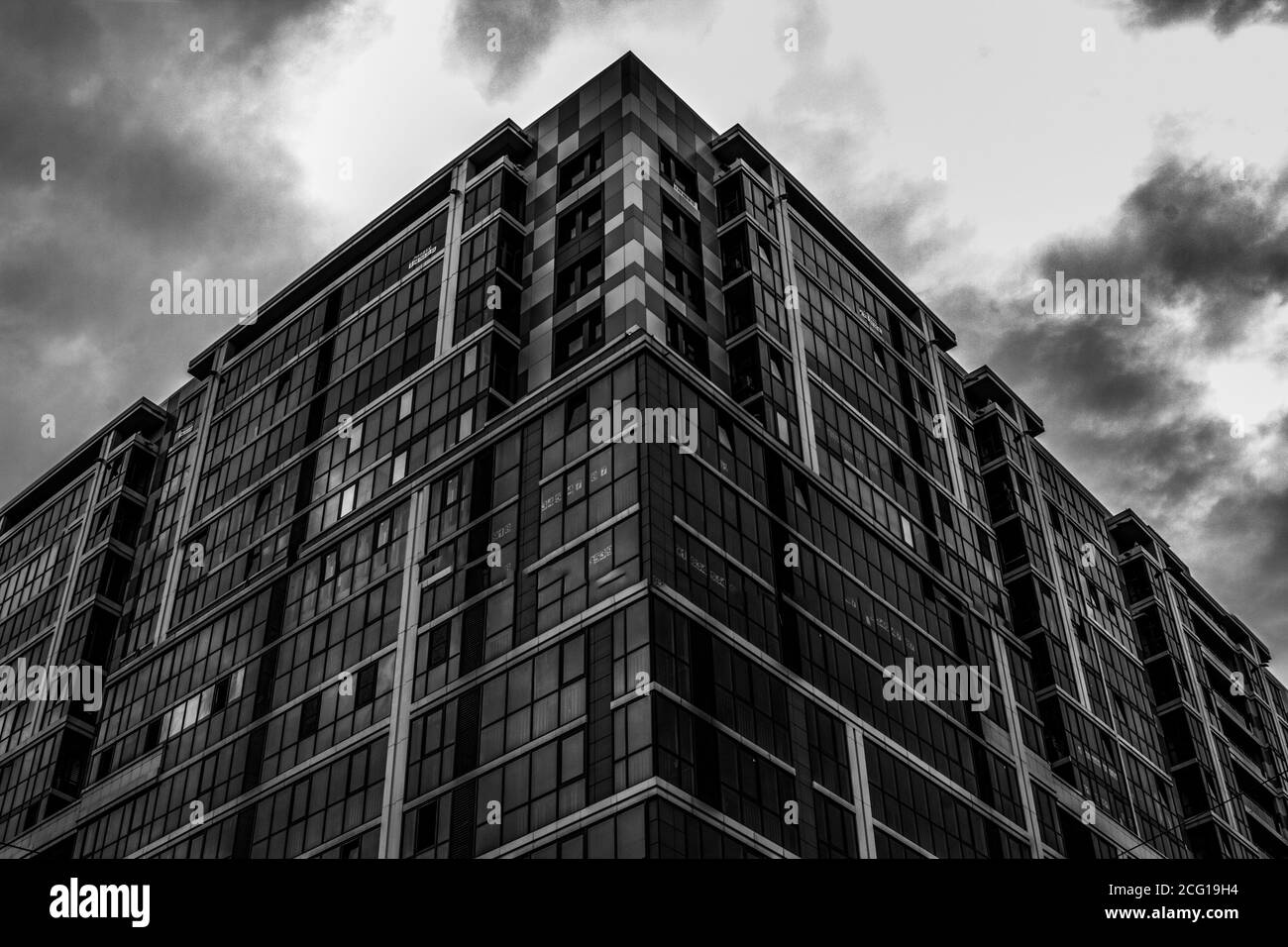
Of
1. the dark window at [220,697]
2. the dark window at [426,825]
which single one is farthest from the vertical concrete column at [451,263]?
the dark window at [426,825]

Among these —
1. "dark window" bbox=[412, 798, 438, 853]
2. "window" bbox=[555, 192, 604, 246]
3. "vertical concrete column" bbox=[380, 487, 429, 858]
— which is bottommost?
"dark window" bbox=[412, 798, 438, 853]

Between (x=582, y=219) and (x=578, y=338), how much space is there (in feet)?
28.6

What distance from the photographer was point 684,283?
76.1m

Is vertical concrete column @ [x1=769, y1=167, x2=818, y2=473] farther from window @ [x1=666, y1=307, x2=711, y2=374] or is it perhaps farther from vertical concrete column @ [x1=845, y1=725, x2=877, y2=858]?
vertical concrete column @ [x1=845, y1=725, x2=877, y2=858]

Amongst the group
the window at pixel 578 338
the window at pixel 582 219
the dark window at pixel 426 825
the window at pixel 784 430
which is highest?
the window at pixel 582 219

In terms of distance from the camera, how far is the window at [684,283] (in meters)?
75.2

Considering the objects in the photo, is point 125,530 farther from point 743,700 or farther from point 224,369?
point 743,700

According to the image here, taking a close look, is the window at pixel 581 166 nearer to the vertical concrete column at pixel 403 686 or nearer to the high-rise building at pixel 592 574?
the high-rise building at pixel 592 574

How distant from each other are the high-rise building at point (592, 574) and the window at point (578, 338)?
0.31 meters

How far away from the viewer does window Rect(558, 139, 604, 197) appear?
80000mm

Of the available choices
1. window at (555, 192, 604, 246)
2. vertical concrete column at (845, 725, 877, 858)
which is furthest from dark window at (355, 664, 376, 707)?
window at (555, 192, 604, 246)

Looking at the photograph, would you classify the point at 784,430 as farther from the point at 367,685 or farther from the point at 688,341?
the point at 367,685

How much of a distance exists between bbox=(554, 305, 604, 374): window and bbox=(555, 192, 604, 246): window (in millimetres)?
6445
